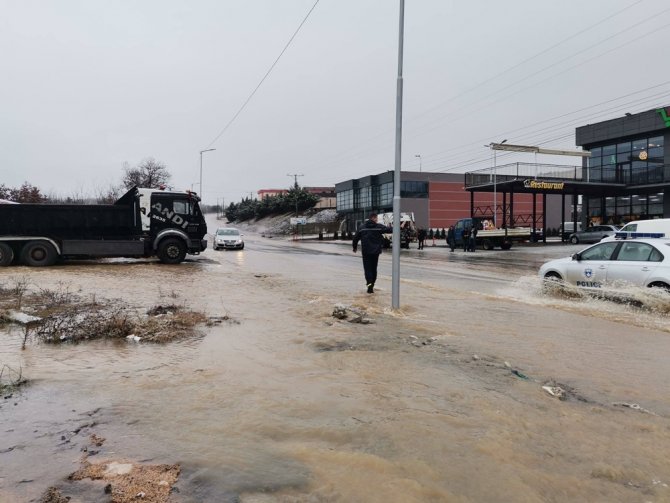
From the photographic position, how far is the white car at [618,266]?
31.4 ft

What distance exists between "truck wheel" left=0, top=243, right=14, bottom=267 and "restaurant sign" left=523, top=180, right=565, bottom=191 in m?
31.2

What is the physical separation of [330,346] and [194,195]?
14972 mm

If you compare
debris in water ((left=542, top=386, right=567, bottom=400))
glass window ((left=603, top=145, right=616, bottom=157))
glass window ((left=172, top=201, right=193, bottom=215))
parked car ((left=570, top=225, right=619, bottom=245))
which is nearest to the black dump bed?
glass window ((left=172, top=201, right=193, bottom=215))

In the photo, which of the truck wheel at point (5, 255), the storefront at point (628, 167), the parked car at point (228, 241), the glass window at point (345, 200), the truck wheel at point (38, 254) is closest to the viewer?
the truck wheel at point (5, 255)

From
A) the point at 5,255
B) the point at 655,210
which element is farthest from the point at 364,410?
the point at 655,210

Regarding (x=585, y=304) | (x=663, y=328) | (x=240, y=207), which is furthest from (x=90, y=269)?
(x=240, y=207)

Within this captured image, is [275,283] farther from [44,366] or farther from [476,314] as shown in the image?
[44,366]

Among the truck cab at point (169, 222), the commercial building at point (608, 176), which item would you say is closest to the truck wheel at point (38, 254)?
the truck cab at point (169, 222)

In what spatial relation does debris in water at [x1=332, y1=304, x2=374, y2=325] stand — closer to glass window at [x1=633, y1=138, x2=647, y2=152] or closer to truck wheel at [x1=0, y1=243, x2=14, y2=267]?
truck wheel at [x1=0, y1=243, x2=14, y2=267]

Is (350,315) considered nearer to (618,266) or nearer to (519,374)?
(519,374)

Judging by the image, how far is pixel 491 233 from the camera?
3459cm

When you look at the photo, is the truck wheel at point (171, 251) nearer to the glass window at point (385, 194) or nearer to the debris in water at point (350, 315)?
the debris in water at point (350, 315)

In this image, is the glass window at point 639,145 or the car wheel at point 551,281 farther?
the glass window at point 639,145

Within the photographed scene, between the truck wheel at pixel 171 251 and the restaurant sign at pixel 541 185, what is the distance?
85.2ft
